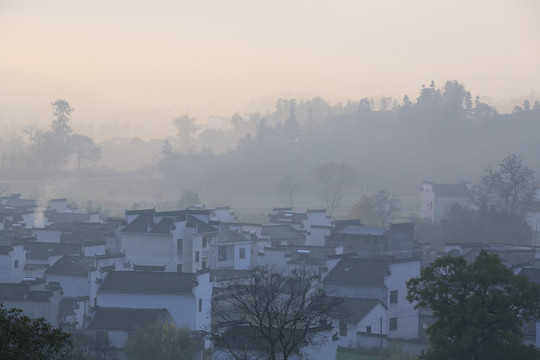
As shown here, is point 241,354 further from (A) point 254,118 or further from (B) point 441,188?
(A) point 254,118

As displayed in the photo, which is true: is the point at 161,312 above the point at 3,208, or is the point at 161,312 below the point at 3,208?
below

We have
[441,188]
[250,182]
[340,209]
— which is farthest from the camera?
[250,182]

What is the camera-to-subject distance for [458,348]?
26.2 meters

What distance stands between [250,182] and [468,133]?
35823 mm

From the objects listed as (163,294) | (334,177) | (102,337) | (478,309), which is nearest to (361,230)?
(163,294)

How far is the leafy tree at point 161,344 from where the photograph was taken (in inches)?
1324

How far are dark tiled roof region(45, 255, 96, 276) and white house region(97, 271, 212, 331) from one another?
321 centimetres

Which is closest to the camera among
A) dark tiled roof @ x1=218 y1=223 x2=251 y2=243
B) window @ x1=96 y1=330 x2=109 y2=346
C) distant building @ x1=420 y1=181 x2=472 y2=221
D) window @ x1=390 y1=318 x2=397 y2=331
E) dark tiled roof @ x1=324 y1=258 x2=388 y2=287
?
window @ x1=96 y1=330 x2=109 y2=346

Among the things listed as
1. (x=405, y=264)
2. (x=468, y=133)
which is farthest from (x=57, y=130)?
(x=405, y=264)

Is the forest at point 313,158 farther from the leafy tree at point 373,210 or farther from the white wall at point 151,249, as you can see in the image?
the white wall at point 151,249

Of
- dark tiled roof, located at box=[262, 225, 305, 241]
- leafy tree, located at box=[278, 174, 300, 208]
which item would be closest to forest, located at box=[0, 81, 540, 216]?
leafy tree, located at box=[278, 174, 300, 208]

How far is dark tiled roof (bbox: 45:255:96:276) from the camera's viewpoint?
136ft

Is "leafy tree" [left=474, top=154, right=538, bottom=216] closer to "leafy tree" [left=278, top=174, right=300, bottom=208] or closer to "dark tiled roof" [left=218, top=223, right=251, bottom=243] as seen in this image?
"leafy tree" [left=278, top=174, right=300, bottom=208]

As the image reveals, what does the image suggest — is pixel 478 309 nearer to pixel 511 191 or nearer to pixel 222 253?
pixel 222 253
